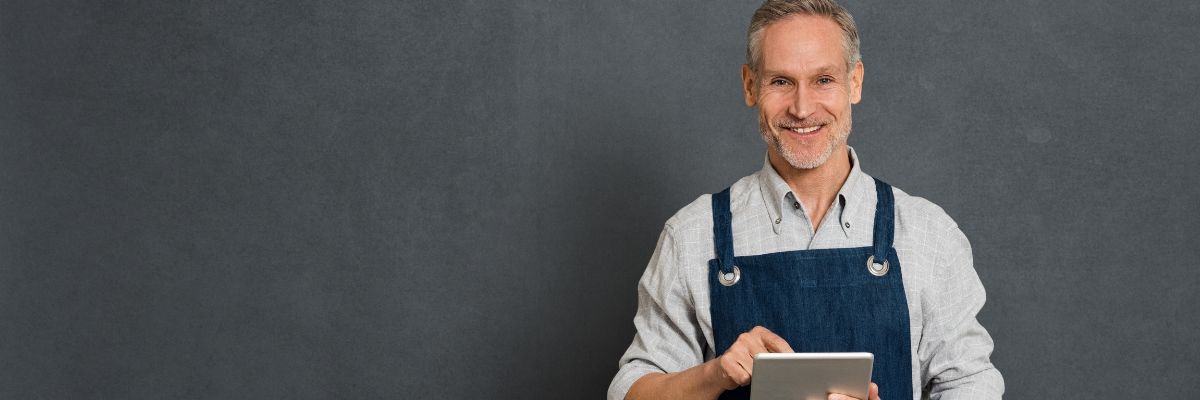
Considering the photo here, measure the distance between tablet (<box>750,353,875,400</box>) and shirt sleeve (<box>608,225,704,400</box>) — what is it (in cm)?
38

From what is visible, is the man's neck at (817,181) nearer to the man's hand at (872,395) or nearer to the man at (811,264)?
the man at (811,264)

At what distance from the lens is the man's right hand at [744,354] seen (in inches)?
56.4

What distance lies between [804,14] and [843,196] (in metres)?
0.34

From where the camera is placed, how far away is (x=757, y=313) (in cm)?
162

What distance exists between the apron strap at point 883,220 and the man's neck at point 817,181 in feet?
0.23

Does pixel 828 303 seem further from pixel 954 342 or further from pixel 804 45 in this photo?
pixel 804 45

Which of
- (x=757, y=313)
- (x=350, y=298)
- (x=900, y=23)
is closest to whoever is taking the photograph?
(x=757, y=313)

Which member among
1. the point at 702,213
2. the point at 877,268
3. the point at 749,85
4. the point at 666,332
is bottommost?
the point at 666,332

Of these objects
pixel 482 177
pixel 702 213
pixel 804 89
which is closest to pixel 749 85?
pixel 804 89

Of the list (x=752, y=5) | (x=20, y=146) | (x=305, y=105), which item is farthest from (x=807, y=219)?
(x=20, y=146)

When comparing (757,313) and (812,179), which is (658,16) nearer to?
(812,179)

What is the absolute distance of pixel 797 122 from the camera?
164 cm

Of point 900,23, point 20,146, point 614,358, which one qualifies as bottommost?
point 614,358

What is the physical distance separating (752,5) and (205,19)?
1.67 m
